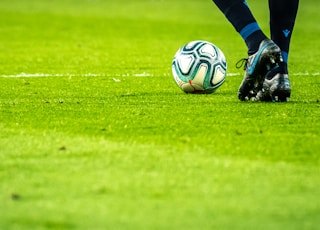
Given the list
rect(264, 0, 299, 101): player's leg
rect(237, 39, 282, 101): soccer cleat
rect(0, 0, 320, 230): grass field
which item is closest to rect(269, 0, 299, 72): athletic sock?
rect(264, 0, 299, 101): player's leg

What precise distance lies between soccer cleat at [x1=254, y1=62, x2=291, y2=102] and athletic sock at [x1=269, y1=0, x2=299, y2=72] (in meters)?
0.22

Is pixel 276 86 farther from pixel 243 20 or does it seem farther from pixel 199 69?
pixel 199 69

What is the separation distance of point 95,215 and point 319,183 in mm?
1121

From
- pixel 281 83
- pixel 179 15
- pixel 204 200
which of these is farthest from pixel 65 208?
pixel 179 15

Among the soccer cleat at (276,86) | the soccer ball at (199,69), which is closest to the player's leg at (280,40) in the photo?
the soccer cleat at (276,86)

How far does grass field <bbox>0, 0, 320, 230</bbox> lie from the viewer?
143 inches

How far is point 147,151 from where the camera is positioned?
15.9 ft

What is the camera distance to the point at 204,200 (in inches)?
150

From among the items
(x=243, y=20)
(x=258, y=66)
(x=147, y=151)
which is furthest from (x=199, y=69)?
(x=147, y=151)

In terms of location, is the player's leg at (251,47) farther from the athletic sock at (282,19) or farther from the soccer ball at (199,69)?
the soccer ball at (199,69)

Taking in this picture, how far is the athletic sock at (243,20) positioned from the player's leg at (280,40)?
177mm

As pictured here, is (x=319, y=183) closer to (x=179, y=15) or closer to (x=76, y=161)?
(x=76, y=161)

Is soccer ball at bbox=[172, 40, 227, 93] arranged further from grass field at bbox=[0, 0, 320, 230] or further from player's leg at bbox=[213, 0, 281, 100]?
player's leg at bbox=[213, 0, 281, 100]

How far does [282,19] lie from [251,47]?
1.23 feet
